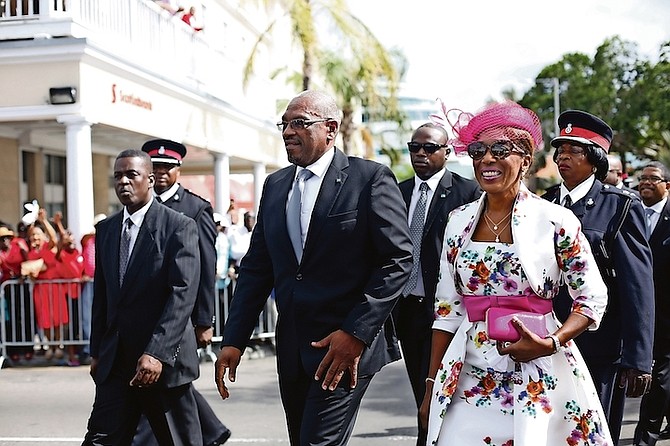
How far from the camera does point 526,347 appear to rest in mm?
3672

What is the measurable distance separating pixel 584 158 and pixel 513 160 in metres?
1.41

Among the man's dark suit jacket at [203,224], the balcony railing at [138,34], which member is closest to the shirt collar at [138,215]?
the man's dark suit jacket at [203,224]

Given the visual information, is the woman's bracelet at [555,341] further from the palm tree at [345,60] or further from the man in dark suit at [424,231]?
the palm tree at [345,60]

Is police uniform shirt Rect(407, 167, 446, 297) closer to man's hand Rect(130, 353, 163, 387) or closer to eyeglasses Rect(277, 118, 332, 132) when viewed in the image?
man's hand Rect(130, 353, 163, 387)

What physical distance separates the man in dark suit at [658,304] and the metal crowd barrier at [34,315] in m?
6.19

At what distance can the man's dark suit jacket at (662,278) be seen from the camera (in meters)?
7.16

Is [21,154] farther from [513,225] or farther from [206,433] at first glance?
[513,225]

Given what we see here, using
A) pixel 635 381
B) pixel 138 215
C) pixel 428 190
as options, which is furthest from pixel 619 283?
pixel 138 215

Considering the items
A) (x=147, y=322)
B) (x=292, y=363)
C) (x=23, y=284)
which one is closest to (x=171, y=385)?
(x=147, y=322)

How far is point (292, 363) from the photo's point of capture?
14.7ft

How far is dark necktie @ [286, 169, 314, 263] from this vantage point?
455 centimetres

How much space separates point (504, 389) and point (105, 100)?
40.8ft

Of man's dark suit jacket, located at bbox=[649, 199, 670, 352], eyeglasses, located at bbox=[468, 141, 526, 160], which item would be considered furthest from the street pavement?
eyeglasses, located at bbox=[468, 141, 526, 160]

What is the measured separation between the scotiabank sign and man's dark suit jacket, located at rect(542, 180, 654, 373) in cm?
1154
